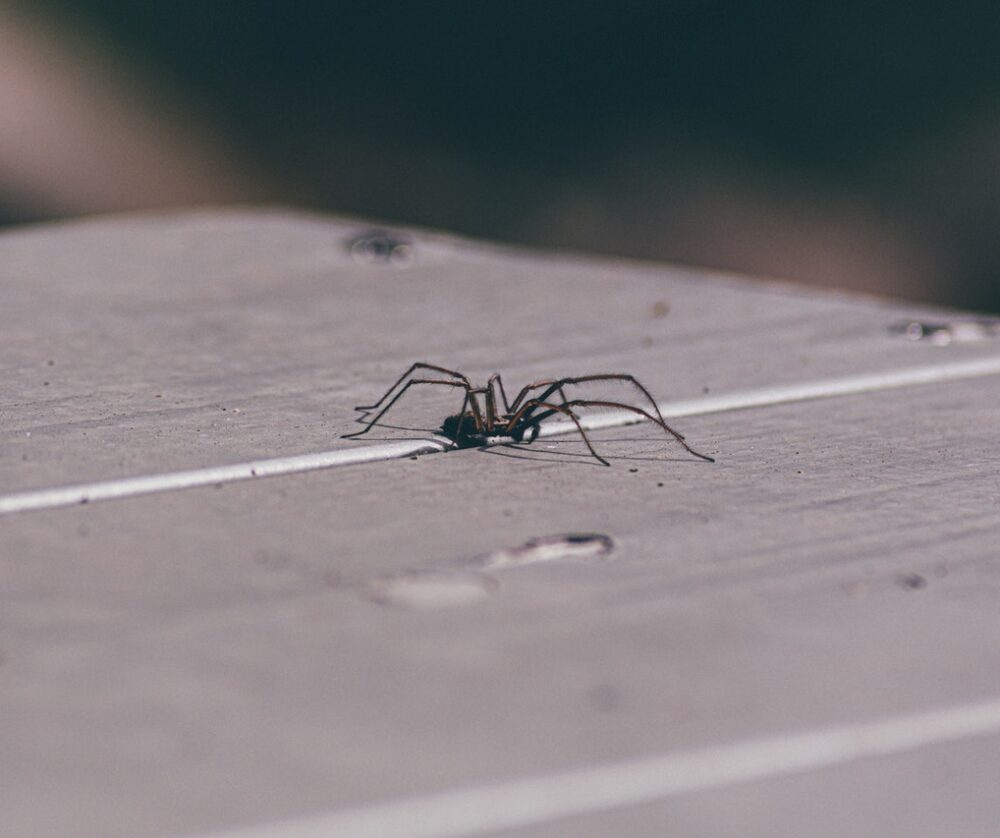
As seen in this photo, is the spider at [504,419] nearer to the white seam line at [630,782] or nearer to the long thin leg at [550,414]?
the long thin leg at [550,414]

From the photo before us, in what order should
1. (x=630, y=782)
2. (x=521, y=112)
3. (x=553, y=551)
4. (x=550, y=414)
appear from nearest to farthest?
(x=630, y=782)
(x=553, y=551)
(x=550, y=414)
(x=521, y=112)

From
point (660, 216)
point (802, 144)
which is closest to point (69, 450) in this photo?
point (660, 216)

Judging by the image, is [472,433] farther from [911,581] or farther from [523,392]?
[911,581]

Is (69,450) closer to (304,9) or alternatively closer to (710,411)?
(710,411)

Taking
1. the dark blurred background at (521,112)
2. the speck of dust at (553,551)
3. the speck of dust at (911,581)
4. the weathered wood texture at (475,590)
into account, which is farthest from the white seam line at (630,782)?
the dark blurred background at (521,112)

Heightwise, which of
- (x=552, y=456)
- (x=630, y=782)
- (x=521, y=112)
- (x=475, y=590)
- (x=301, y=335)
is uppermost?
(x=521, y=112)

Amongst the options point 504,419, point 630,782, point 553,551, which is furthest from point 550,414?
point 630,782
